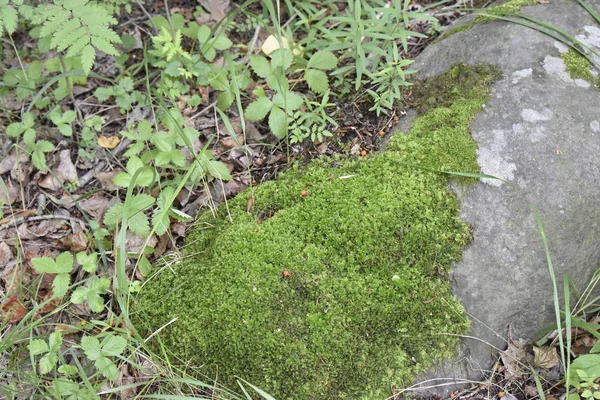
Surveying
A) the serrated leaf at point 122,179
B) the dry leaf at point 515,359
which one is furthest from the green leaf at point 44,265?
the dry leaf at point 515,359

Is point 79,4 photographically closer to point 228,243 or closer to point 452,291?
point 228,243

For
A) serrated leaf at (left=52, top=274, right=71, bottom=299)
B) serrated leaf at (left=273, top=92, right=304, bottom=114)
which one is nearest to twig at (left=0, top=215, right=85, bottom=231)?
serrated leaf at (left=52, top=274, right=71, bottom=299)

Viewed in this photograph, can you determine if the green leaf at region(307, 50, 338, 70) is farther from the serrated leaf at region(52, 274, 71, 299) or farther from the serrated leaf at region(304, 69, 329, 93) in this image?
the serrated leaf at region(52, 274, 71, 299)

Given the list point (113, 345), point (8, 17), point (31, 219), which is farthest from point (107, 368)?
point (8, 17)

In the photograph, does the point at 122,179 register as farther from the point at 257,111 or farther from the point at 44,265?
the point at 257,111

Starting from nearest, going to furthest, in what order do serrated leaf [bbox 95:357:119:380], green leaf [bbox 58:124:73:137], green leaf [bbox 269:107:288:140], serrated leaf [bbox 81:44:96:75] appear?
serrated leaf [bbox 95:357:119:380], serrated leaf [bbox 81:44:96:75], green leaf [bbox 269:107:288:140], green leaf [bbox 58:124:73:137]

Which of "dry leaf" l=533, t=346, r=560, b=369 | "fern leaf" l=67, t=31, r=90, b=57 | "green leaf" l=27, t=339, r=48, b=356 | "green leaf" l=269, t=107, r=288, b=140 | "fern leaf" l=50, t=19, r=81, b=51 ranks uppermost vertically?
"fern leaf" l=50, t=19, r=81, b=51
